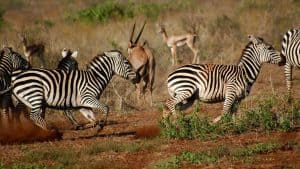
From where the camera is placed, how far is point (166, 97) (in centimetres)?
1938

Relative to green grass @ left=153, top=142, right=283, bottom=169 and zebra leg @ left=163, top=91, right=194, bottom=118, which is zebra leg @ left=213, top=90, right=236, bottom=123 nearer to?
zebra leg @ left=163, top=91, right=194, bottom=118

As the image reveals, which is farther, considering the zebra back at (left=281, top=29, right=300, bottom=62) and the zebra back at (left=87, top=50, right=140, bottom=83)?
the zebra back at (left=281, top=29, right=300, bottom=62)

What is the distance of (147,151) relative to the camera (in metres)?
11.5

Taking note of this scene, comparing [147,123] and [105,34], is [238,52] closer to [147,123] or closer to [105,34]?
[105,34]

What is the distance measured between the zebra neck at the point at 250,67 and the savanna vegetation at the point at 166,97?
1.58 ft

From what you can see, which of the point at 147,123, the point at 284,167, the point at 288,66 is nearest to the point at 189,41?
the point at 288,66

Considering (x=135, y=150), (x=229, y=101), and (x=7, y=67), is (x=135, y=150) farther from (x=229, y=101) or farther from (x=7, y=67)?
(x=7, y=67)

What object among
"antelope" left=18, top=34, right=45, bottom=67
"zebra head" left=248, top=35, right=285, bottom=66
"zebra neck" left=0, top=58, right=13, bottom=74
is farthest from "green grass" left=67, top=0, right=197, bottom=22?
"zebra head" left=248, top=35, right=285, bottom=66

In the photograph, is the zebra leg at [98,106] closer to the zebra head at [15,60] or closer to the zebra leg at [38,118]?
the zebra leg at [38,118]

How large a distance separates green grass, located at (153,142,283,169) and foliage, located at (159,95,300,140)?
132cm

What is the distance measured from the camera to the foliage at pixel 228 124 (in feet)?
40.6

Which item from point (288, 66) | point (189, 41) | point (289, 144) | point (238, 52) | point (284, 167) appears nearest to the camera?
point (284, 167)

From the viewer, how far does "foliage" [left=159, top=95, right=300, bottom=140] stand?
1237 centimetres

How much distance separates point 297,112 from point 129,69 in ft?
11.6
